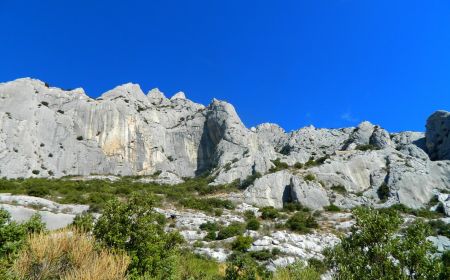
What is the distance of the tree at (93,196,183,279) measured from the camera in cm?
1828

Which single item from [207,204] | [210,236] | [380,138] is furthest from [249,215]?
[380,138]

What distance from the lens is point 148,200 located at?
69.2ft

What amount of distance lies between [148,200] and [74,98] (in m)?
77.3

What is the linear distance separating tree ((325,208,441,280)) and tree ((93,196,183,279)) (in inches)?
326

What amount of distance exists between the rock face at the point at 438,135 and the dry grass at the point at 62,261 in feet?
249

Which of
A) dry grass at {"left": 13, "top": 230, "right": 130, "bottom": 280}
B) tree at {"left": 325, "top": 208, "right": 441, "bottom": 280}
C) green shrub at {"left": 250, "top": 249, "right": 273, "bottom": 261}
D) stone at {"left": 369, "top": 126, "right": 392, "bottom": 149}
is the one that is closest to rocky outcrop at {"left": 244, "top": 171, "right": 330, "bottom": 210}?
green shrub at {"left": 250, "top": 249, "right": 273, "bottom": 261}

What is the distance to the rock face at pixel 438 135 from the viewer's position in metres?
77.1

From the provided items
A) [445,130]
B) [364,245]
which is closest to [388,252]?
[364,245]

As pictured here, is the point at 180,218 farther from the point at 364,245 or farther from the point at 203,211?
the point at 364,245

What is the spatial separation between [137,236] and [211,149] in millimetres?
73094

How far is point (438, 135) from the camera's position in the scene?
8106 cm

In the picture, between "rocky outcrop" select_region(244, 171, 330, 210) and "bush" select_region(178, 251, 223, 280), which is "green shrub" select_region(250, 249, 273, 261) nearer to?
"bush" select_region(178, 251, 223, 280)

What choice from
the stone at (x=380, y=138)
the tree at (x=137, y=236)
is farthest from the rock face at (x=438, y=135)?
the tree at (x=137, y=236)

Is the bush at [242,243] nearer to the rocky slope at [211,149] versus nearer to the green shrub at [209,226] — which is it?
the green shrub at [209,226]
